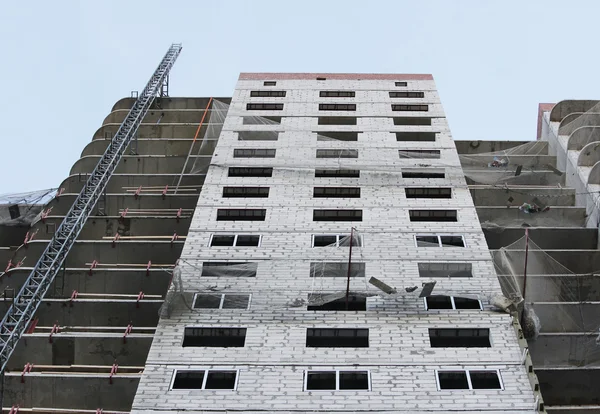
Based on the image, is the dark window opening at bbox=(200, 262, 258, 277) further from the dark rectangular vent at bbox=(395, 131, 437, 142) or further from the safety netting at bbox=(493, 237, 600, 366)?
the dark rectangular vent at bbox=(395, 131, 437, 142)

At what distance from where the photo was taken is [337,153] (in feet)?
208

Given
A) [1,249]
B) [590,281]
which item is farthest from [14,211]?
[590,281]

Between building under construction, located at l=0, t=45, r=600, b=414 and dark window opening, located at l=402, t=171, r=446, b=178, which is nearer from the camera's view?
building under construction, located at l=0, t=45, r=600, b=414

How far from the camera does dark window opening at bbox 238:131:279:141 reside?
66375 mm

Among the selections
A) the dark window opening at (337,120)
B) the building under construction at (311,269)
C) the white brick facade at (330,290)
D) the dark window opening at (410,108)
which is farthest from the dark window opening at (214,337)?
the dark window opening at (410,108)

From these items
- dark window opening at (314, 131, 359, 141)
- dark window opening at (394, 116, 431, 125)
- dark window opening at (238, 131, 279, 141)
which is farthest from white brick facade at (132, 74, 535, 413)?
dark window opening at (394, 116, 431, 125)

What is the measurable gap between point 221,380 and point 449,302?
36.1 feet

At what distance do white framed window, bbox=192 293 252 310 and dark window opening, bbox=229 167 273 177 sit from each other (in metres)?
14.1

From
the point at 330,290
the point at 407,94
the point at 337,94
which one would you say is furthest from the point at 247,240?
the point at 407,94

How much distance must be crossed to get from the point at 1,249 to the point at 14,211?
6.79 metres

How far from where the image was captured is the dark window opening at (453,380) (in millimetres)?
41750

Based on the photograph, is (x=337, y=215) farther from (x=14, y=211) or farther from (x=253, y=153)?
(x=14, y=211)

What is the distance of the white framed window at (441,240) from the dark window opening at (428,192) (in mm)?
5617

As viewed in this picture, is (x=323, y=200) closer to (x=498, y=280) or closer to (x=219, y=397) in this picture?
(x=498, y=280)
